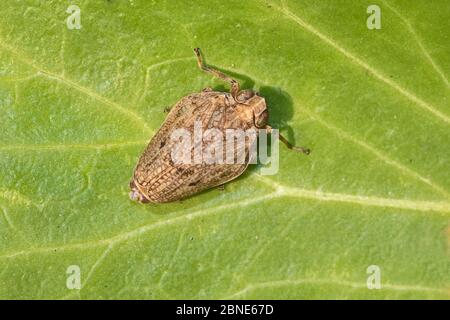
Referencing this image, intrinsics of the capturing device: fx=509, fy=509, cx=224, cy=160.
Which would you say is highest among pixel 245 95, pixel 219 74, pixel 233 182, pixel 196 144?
pixel 219 74

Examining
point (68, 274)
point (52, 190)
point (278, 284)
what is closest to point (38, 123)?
point (52, 190)

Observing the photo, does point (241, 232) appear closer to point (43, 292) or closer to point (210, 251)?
point (210, 251)

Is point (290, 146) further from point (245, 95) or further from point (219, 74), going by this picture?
point (219, 74)

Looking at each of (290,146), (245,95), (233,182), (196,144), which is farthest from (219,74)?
(233,182)

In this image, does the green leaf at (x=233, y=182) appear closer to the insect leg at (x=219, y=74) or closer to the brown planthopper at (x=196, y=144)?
the insect leg at (x=219, y=74)

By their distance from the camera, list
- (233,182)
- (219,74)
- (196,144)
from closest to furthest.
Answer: (196,144), (219,74), (233,182)

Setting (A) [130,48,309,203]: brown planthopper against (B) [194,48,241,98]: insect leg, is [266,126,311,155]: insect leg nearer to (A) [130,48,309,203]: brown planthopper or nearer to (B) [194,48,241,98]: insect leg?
(A) [130,48,309,203]: brown planthopper

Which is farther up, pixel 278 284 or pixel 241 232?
pixel 241 232
